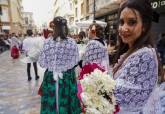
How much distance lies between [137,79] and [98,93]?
0.76 feet

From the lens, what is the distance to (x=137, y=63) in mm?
1704

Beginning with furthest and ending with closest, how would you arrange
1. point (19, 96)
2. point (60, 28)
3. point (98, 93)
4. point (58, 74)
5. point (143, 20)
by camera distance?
point (19, 96)
point (60, 28)
point (58, 74)
point (143, 20)
point (98, 93)

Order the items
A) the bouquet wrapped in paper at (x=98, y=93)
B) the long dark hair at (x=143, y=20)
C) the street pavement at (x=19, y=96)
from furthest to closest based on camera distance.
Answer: the street pavement at (x=19, y=96) < the long dark hair at (x=143, y=20) < the bouquet wrapped in paper at (x=98, y=93)

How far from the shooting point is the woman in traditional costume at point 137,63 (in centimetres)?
170

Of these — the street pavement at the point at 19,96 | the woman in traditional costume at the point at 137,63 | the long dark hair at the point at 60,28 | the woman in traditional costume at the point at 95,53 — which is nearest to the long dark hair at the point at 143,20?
the woman in traditional costume at the point at 137,63

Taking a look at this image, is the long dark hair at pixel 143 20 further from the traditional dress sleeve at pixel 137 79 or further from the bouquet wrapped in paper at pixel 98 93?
the bouquet wrapped in paper at pixel 98 93

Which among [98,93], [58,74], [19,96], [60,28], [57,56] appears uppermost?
[60,28]

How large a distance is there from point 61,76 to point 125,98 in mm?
3088

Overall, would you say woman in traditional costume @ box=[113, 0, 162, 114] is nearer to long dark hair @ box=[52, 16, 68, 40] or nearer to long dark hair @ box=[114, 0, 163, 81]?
long dark hair @ box=[114, 0, 163, 81]

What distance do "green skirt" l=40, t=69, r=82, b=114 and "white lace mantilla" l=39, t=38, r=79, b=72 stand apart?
0.11 meters

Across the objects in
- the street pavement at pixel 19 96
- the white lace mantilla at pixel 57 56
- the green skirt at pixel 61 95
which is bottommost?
the street pavement at pixel 19 96

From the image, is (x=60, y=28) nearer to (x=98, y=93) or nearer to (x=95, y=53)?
(x=95, y=53)

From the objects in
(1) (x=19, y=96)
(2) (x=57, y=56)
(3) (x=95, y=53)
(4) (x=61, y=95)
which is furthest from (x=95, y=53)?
(1) (x=19, y=96)

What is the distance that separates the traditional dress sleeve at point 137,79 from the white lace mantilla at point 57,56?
3.07 metres
